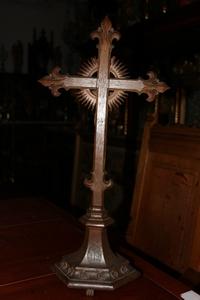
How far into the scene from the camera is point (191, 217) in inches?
53.2

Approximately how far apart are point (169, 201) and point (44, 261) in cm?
69

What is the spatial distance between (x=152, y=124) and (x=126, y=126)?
5.30ft

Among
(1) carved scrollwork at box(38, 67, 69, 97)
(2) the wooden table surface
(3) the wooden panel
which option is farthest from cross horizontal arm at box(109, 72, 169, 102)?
(3) the wooden panel

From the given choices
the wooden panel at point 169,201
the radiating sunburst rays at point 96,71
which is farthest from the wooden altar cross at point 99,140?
the wooden panel at point 169,201

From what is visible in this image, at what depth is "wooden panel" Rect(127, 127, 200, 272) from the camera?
1364 mm

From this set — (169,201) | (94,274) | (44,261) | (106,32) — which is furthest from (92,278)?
(169,201)

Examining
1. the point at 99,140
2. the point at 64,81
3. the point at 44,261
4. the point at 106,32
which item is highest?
the point at 106,32

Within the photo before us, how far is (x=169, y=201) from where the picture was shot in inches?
58.1

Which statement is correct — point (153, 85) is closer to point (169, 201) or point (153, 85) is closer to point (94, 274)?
point (94, 274)

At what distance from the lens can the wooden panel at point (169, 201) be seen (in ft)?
4.48

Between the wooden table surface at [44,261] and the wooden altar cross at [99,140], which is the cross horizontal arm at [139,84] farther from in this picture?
the wooden table surface at [44,261]

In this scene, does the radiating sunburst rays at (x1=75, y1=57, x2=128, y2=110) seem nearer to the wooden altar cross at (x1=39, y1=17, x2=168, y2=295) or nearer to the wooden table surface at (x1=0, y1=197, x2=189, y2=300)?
the wooden altar cross at (x1=39, y1=17, x2=168, y2=295)

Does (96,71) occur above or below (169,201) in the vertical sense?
above

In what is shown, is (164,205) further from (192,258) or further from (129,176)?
(129,176)
